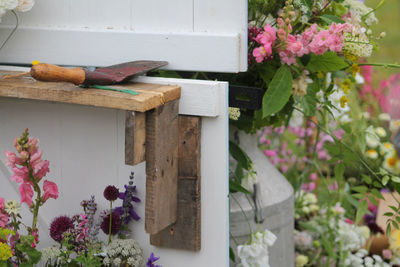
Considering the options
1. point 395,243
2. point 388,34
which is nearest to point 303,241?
point 395,243

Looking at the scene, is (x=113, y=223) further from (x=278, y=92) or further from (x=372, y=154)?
(x=372, y=154)

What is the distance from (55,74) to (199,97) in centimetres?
37

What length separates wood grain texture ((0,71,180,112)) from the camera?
1.42 metres

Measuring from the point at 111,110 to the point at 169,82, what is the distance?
191mm

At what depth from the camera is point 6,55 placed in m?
1.87

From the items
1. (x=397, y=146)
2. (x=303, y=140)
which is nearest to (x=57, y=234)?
(x=397, y=146)

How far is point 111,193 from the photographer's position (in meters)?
1.64

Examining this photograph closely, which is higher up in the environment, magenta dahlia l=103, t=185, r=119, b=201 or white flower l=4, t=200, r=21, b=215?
magenta dahlia l=103, t=185, r=119, b=201

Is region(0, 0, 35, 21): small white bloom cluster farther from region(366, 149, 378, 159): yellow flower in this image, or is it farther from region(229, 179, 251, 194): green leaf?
region(366, 149, 378, 159): yellow flower

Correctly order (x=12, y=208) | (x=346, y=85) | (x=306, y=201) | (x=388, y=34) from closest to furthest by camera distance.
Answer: (x=12, y=208) → (x=346, y=85) → (x=306, y=201) → (x=388, y=34)

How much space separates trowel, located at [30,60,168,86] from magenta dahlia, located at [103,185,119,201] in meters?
0.29

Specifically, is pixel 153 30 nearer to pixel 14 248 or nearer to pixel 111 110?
pixel 111 110

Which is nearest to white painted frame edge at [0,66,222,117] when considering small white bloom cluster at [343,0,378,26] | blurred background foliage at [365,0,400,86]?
small white bloom cluster at [343,0,378,26]

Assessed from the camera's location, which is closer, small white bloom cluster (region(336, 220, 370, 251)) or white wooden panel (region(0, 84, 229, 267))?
white wooden panel (region(0, 84, 229, 267))
